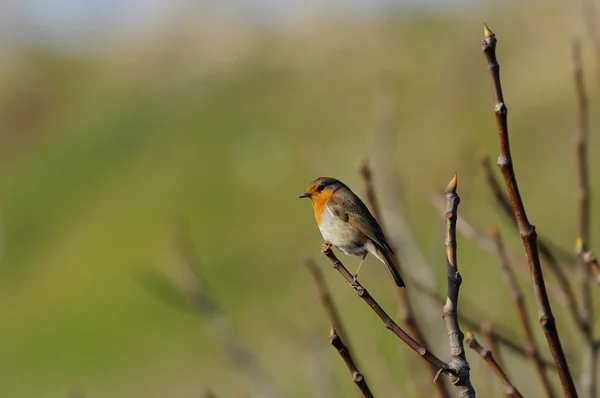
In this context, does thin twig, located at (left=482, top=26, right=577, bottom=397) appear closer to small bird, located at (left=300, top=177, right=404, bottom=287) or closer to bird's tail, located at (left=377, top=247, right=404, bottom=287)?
bird's tail, located at (left=377, top=247, right=404, bottom=287)

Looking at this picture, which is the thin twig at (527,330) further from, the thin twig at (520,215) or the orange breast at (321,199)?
the orange breast at (321,199)

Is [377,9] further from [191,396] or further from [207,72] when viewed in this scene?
[191,396]

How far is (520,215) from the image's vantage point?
156 cm

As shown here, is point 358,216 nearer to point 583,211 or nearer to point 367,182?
point 367,182

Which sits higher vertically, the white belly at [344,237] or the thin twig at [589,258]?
the white belly at [344,237]

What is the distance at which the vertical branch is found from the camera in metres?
1.58

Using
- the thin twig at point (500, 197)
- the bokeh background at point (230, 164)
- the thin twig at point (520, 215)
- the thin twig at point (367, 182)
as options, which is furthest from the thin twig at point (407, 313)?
the bokeh background at point (230, 164)

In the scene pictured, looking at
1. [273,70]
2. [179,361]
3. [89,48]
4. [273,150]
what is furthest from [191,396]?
[89,48]

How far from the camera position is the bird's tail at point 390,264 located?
9.46 feet

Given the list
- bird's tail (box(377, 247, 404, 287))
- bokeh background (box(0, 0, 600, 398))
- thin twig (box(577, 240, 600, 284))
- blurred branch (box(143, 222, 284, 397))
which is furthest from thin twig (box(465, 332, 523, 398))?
bokeh background (box(0, 0, 600, 398))

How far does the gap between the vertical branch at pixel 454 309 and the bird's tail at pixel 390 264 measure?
41.6 inches

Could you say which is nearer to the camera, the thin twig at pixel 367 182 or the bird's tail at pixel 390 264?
the thin twig at pixel 367 182

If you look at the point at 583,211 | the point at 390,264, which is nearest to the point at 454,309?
the point at 583,211

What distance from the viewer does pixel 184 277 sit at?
436 centimetres
